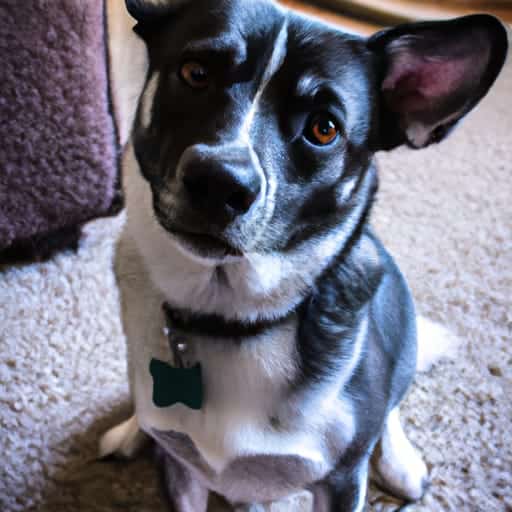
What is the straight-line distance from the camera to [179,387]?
2.82 feet

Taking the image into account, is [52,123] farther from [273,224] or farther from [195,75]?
[273,224]

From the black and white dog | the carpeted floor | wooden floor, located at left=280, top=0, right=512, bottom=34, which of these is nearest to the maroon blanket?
the carpeted floor

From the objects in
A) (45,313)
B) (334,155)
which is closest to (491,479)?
(334,155)

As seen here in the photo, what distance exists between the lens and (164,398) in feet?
2.83

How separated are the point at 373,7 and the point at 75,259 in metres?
1.93

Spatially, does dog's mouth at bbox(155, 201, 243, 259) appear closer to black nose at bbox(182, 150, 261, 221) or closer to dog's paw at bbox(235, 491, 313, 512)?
black nose at bbox(182, 150, 261, 221)

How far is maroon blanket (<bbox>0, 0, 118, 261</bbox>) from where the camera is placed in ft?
4.55

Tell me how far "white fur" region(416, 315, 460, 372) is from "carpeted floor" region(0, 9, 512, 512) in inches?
1.0

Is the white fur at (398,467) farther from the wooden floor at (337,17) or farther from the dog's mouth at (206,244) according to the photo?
the wooden floor at (337,17)

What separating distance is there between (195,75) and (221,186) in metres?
0.22

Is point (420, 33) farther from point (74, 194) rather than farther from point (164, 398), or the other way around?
point (74, 194)

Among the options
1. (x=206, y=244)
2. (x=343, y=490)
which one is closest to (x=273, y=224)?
(x=206, y=244)

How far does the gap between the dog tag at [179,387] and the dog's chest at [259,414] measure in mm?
17

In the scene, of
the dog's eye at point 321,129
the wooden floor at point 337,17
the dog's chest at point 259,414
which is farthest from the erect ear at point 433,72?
the wooden floor at point 337,17
